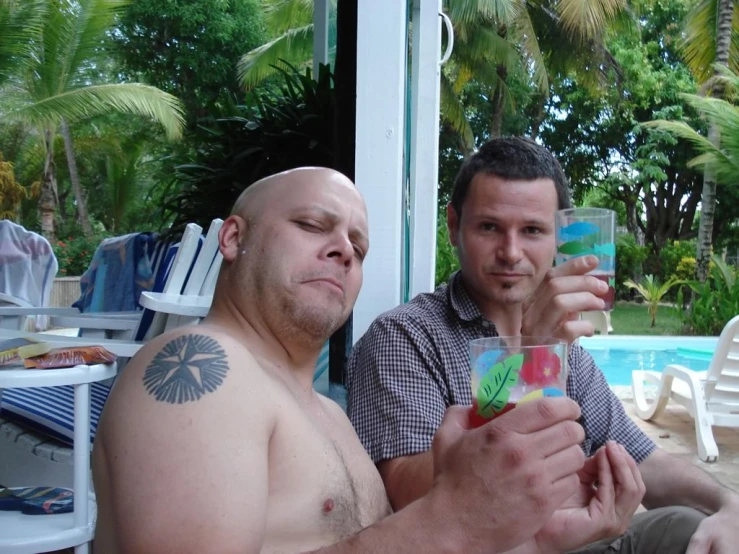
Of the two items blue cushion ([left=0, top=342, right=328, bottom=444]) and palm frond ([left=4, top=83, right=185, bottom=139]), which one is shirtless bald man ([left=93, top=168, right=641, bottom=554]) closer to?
blue cushion ([left=0, top=342, right=328, bottom=444])

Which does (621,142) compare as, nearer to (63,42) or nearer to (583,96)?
(583,96)

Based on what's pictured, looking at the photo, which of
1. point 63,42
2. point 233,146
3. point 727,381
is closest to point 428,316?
point 233,146

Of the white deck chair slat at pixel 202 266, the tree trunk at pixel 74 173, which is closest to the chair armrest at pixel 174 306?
the white deck chair slat at pixel 202 266

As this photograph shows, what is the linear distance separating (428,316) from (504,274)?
9.1 inches

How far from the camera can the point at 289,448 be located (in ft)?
3.43

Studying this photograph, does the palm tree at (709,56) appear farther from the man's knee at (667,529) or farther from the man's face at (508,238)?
the man's knee at (667,529)

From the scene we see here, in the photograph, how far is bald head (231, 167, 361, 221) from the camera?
1255 millimetres

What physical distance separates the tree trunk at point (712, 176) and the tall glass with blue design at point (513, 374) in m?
14.7

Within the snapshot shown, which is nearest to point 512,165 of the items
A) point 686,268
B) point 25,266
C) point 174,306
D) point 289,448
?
point 289,448

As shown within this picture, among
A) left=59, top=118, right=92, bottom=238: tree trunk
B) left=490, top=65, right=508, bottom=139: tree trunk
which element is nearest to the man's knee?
left=490, top=65, right=508, bottom=139: tree trunk

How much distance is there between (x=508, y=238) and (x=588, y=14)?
14.8m

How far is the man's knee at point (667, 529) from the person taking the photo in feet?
A: 5.33

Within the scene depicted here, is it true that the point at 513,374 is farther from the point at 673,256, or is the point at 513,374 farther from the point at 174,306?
the point at 673,256

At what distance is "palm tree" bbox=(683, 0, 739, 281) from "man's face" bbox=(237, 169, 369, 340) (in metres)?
14.4
